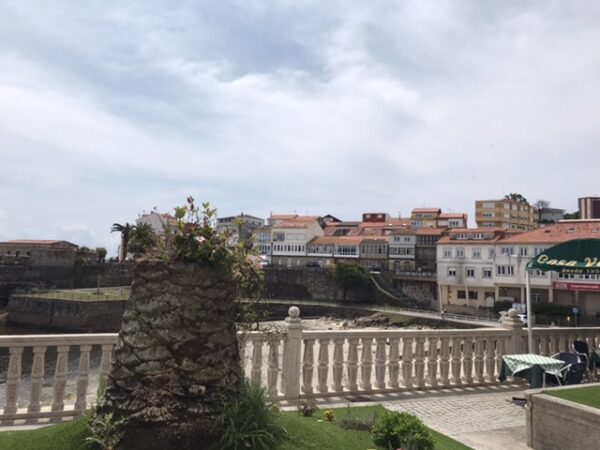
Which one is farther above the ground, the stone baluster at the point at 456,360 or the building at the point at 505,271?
the building at the point at 505,271

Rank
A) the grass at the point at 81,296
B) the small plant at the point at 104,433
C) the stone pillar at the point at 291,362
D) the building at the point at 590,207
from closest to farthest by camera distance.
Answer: the small plant at the point at 104,433 < the stone pillar at the point at 291,362 < the grass at the point at 81,296 < the building at the point at 590,207

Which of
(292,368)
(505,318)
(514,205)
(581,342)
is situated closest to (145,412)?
(292,368)

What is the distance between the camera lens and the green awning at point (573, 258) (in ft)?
32.1

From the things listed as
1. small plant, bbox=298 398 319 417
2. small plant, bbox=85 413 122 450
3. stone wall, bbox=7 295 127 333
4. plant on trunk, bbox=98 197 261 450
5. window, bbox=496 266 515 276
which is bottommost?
stone wall, bbox=7 295 127 333

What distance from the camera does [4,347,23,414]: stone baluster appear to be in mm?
5902

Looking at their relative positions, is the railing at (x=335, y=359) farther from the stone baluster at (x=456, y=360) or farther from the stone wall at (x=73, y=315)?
the stone wall at (x=73, y=315)

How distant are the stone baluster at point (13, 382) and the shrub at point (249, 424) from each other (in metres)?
3.60

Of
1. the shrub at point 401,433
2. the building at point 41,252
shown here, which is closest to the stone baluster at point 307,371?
the shrub at point 401,433

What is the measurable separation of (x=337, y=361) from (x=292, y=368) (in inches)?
36.2

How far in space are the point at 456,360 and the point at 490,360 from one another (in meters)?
0.96

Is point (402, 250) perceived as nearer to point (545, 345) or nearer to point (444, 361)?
point (545, 345)

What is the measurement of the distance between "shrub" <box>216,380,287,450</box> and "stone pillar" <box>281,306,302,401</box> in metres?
3.18

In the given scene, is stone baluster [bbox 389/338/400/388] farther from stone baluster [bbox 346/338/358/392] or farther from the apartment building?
the apartment building

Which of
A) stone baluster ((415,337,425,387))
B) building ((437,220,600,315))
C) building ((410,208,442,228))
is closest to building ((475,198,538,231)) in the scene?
building ((410,208,442,228))
